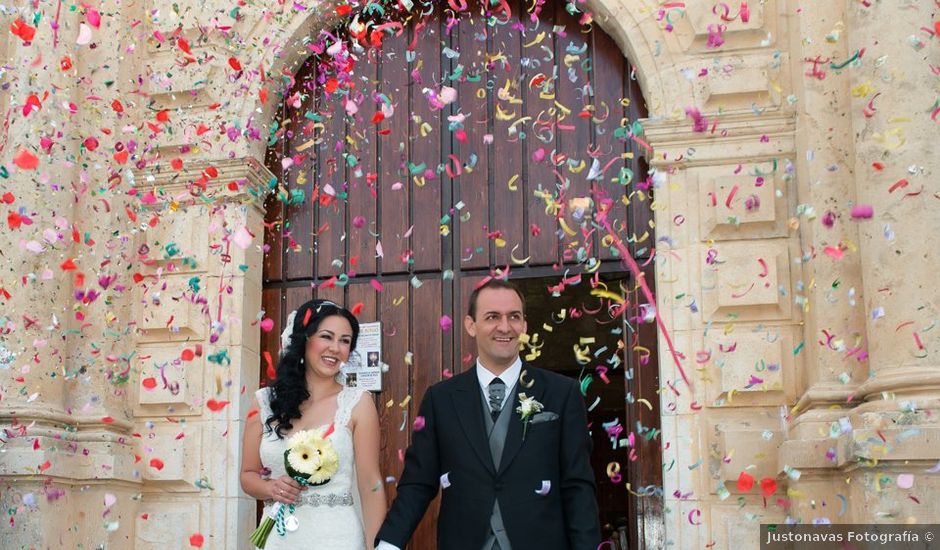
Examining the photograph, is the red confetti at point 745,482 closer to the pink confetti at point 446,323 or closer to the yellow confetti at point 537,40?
the pink confetti at point 446,323

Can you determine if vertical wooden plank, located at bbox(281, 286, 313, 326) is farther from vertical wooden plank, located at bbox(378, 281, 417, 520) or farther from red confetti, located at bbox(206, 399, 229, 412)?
red confetti, located at bbox(206, 399, 229, 412)

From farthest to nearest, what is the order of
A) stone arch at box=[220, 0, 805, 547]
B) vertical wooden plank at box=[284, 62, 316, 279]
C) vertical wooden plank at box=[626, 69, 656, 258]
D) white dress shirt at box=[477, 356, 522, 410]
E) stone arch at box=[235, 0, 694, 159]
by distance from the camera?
vertical wooden plank at box=[284, 62, 316, 279] → vertical wooden plank at box=[626, 69, 656, 258] → stone arch at box=[235, 0, 694, 159] → stone arch at box=[220, 0, 805, 547] → white dress shirt at box=[477, 356, 522, 410]

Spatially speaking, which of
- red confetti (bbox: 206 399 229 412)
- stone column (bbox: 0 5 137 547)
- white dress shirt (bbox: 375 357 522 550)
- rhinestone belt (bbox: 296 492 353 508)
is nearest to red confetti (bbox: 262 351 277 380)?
red confetti (bbox: 206 399 229 412)

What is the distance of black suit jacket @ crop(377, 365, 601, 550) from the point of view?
4.48 m

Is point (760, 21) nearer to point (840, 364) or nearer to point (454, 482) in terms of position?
point (840, 364)

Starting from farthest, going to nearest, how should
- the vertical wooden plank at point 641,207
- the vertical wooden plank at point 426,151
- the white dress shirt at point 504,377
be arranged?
the vertical wooden plank at point 426,151 < the vertical wooden plank at point 641,207 < the white dress shirt at point 504,377

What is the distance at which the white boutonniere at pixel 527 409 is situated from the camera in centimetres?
463

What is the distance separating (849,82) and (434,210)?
8.41ft

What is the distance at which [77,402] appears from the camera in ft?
22.0

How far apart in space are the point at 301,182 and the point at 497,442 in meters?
3.14

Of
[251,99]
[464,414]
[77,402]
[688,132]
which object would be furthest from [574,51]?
[77,402]

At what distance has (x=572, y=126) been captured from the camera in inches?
271

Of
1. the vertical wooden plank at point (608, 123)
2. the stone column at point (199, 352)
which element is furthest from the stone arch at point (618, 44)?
the stone column at point (199, 352)

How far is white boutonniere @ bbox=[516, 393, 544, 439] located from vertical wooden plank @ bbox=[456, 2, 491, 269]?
2299 millimetres
